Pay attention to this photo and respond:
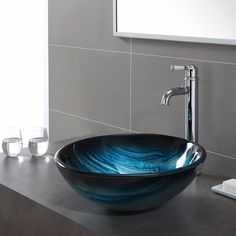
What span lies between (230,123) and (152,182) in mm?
525

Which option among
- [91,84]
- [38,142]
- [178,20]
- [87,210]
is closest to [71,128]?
[91,84]

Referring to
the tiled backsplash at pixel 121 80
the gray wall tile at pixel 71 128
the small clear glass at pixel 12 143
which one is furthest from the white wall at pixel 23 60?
the small clear glass at pixel 12 143

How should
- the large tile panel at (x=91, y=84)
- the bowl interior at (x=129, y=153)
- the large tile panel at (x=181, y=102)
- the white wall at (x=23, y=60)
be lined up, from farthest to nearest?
the white wall at (x=23, y=60) < the large tile panel at (x=91, y=84) < the large tile panel at (x=181, y=102) < the bowl interior at (x=129, y=153)

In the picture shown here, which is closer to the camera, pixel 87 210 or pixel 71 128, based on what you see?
pixel 87 210

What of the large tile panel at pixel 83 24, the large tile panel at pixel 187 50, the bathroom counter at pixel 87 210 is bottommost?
the bathroom counter at pixel 87 210

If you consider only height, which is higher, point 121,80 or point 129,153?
point 121,80

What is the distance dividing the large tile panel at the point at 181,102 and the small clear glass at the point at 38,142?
→ 1.19 ft

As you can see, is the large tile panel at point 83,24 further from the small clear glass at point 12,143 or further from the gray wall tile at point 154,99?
the small clear glass at point 12,143

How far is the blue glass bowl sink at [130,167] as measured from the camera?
1348mm

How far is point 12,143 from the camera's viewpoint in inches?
76.2

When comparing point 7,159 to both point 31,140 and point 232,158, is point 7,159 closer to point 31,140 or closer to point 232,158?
point 31,140

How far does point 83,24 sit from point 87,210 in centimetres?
104

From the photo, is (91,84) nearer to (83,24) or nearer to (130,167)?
(83,24)

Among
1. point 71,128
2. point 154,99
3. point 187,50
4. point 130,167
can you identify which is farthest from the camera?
point 71,128
